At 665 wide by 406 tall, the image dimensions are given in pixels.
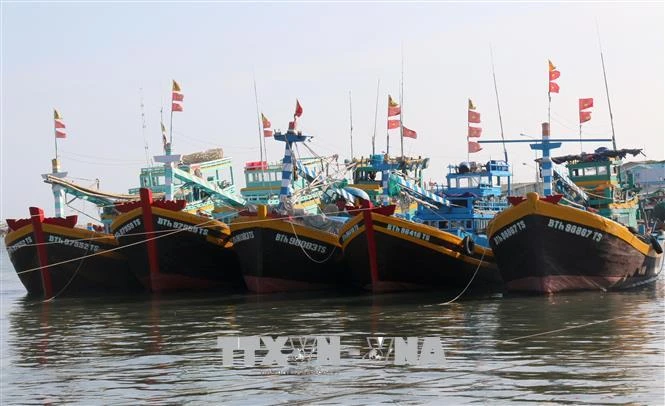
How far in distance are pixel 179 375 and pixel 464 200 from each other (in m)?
23.4

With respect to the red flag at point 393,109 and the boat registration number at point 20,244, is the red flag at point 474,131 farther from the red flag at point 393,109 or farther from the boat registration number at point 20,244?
the boat registration number at point 20,244

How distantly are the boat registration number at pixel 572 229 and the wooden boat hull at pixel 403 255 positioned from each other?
402 centimetres

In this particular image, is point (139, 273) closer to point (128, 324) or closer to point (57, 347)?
point (128, 324)

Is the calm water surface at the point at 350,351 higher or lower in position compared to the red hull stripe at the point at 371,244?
lower

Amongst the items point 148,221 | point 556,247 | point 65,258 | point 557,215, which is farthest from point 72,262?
point 557,215

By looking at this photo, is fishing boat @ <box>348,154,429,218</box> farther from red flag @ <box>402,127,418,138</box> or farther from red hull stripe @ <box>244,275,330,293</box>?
red hull stripe @ <box>244,275,330,293</box>

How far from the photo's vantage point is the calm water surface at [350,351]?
16.5 m

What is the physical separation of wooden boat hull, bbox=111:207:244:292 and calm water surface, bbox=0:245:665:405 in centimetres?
356

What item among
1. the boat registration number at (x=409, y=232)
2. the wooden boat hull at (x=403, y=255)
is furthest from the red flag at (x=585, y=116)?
the boat registration number at (x=409, y=232)

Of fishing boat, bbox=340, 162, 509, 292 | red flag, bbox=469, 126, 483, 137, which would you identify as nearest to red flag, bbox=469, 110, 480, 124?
red flag, bbox=469, 126, 483, 137

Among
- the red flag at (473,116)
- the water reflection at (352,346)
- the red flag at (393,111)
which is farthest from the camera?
the red flag at (473,116)

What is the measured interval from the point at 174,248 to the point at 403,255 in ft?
27.1

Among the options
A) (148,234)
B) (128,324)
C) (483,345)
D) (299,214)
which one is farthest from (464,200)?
(483,345)

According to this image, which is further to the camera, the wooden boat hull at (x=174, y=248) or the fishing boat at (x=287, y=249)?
the wooden boat hull at (x=174, y=248)
